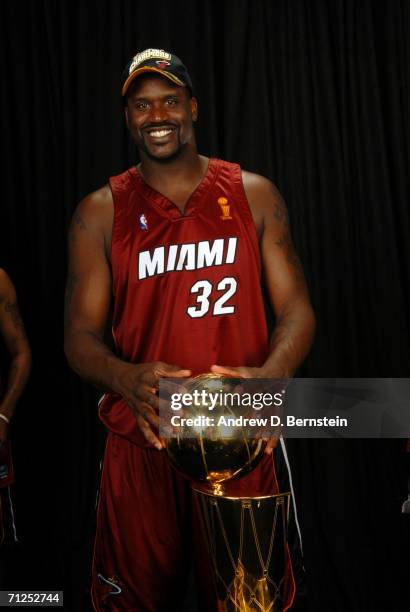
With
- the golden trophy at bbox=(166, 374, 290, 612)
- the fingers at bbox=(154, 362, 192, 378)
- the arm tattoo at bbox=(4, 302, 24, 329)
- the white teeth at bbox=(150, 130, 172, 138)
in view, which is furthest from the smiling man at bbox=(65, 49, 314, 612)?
the arm tattoo at bbox=(4, 302, 24, 329)

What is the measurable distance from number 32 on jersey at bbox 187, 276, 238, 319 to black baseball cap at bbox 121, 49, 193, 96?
1.77ft

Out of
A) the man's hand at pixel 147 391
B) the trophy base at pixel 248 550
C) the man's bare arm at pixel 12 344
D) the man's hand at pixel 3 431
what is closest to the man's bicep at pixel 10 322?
the man's bare arm at pixel 12 344

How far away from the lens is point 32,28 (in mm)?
2309

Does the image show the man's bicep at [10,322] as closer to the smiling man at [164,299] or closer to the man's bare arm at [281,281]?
the smiling man at [164,299]

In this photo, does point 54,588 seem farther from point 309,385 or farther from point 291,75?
point 291,75

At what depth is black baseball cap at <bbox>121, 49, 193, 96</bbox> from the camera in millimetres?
1904

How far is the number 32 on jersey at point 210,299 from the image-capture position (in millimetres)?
1874

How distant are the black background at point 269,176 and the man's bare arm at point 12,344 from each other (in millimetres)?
69

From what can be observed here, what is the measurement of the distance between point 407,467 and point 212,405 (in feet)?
3.16

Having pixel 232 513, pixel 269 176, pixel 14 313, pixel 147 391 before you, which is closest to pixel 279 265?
pixel 269 176

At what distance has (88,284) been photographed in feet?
6.24

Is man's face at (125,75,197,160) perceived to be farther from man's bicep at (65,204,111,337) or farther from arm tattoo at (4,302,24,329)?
arm tattoo at (4,302,24,329)

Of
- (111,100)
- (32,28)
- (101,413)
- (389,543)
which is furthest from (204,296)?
(32,28)

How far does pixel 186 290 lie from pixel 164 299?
62mm
